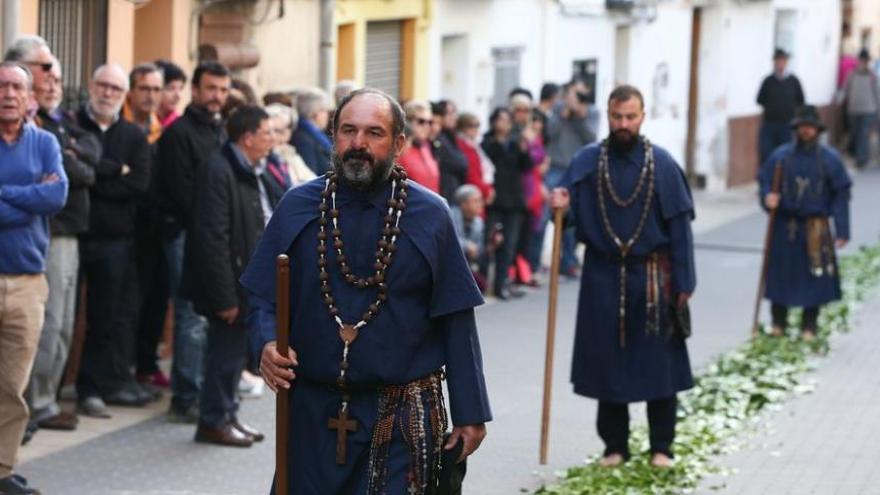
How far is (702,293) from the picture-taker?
63.6 feet

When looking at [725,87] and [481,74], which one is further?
[725,87]

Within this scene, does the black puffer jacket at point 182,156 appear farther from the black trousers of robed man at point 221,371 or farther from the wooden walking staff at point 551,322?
the wooden walking staff at point 551,322

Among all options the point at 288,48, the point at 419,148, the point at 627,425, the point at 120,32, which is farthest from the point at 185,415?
the point at 288,48

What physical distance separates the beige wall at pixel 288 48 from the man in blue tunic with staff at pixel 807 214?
12.9 feet

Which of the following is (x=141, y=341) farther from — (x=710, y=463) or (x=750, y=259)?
(x=750, y=259)

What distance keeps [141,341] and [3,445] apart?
320 centimetres

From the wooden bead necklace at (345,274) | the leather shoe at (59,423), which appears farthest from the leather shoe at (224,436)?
the wooden bead necklace at (345,274)

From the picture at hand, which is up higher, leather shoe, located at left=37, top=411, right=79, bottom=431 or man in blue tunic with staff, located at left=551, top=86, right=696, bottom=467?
man in blue tunic with staff, located at left=551, top=86, right=696, bottom=467

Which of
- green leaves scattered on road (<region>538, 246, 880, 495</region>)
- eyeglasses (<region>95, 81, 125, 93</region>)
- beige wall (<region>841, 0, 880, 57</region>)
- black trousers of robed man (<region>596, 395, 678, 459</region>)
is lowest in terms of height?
green leaves scattered on road (<region>538, 246, 880, 495</region>)

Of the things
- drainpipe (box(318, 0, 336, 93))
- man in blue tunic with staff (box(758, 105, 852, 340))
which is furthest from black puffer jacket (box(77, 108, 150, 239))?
drainpipe (box(318, 0, 336, 93))

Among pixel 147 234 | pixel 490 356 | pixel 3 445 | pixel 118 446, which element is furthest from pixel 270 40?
pixel 3 445

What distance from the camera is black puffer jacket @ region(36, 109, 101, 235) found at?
10656mm

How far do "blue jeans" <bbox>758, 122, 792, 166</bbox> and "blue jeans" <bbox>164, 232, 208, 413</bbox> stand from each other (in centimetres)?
1779

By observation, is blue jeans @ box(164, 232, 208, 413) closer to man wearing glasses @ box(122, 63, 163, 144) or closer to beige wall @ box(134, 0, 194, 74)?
man wearing glasses @ box(122, 63, 163, 144)
